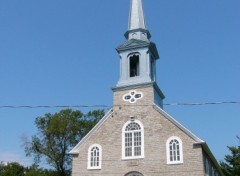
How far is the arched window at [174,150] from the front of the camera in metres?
25.2

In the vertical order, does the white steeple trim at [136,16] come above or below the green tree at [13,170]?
above

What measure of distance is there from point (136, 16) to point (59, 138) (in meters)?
18.3

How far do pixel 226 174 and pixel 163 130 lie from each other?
2168 centimetres

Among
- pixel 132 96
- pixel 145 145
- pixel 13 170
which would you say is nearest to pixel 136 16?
pixel 132 96

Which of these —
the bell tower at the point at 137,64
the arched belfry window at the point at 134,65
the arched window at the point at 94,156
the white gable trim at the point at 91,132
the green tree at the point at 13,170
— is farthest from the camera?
the green tree at the point at 13,170

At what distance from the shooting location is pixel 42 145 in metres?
44.2

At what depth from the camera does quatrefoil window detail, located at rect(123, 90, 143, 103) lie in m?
28.4

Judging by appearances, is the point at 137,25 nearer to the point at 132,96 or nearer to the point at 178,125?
the point at 132,96

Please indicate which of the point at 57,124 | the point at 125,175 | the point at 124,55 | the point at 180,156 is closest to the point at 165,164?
the point at 180,156

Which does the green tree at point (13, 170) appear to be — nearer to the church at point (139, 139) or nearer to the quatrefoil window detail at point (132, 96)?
the church at point (139, 139)

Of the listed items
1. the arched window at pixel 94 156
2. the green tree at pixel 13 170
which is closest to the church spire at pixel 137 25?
the arched window at pixel 94 156

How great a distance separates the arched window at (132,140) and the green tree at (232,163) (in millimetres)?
20985

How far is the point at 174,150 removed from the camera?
2559 centimetres

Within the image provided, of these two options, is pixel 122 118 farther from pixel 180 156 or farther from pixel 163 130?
pixel 180 156
